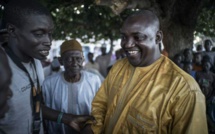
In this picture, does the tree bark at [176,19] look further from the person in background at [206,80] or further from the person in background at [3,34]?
the person in background at [3,34]

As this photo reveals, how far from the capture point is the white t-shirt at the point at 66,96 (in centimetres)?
311

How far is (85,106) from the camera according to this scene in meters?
3.15

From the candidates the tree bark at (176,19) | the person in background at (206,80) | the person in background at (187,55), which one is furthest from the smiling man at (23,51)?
the person in background at (187,55)

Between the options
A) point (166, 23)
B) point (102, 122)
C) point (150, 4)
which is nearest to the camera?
point (102, 122)

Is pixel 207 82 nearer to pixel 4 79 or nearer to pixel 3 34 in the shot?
pixel 3 34

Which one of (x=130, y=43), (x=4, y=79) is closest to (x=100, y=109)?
(x=130, y=43)

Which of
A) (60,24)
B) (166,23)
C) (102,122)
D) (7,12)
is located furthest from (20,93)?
(60,24)

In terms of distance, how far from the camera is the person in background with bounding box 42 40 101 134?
3.12m

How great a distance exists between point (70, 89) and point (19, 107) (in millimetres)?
1319

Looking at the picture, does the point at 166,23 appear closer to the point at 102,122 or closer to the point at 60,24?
the point at 102,122

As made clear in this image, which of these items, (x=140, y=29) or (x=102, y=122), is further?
(x=102, y=122)

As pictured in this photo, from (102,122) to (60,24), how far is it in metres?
7.77

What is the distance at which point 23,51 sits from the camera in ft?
6.32

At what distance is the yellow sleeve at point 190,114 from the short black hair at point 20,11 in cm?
122
